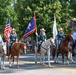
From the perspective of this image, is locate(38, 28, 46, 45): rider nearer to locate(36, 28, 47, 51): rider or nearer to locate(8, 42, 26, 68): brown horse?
locate(36, 28, 47, 51): rider

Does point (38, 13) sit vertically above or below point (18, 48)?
above

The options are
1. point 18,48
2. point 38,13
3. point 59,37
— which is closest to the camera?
point 18,48

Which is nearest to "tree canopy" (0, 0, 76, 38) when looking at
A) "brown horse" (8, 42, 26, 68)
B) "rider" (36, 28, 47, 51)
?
"rider" (36, 28, 47, 51)

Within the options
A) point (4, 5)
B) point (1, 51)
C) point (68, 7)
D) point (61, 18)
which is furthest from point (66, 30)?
point (1, 51)

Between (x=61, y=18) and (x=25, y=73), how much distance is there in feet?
119

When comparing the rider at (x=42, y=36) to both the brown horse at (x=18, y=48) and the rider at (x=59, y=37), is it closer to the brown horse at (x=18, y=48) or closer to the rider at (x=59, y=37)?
the rider at (x=59, y=37)

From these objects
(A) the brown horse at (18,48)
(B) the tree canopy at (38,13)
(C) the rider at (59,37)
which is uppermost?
(B) the tree canopy at (38,13)

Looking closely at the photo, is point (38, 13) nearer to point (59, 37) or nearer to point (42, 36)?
point (59, 37)

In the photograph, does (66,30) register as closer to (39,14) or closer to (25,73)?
(39,14)

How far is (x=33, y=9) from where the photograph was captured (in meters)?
50.9

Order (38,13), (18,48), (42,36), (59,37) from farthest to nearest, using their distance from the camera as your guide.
→ 1. (38,13)
2. (59,37)
3. (42,36)
4. (18,48)

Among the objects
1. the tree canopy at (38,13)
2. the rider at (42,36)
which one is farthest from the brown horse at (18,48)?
the tree canopy at (38,13)

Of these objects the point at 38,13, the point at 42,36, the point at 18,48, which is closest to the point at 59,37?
the point at 42,36

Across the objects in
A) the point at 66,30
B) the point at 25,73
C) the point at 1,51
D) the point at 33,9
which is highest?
the point at 33,9
